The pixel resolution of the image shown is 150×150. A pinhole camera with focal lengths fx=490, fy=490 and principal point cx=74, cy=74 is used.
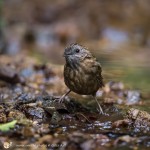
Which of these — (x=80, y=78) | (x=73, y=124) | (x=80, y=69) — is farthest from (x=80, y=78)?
(x=73, y=124)

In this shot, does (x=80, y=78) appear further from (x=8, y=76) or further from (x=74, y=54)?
(x=8, y=76)

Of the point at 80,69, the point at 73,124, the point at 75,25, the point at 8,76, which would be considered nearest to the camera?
the point at 73,124

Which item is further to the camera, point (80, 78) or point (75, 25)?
point (75, 25)

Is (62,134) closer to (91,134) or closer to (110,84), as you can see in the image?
(91,134)

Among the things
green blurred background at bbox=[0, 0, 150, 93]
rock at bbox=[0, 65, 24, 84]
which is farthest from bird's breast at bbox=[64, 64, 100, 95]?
green blurred background at bbox=[0, 0, 150, 93]

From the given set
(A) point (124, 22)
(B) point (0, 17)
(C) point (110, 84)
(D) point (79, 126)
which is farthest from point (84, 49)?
(A) point (124, 22)

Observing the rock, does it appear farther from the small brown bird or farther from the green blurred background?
the green blurred background
